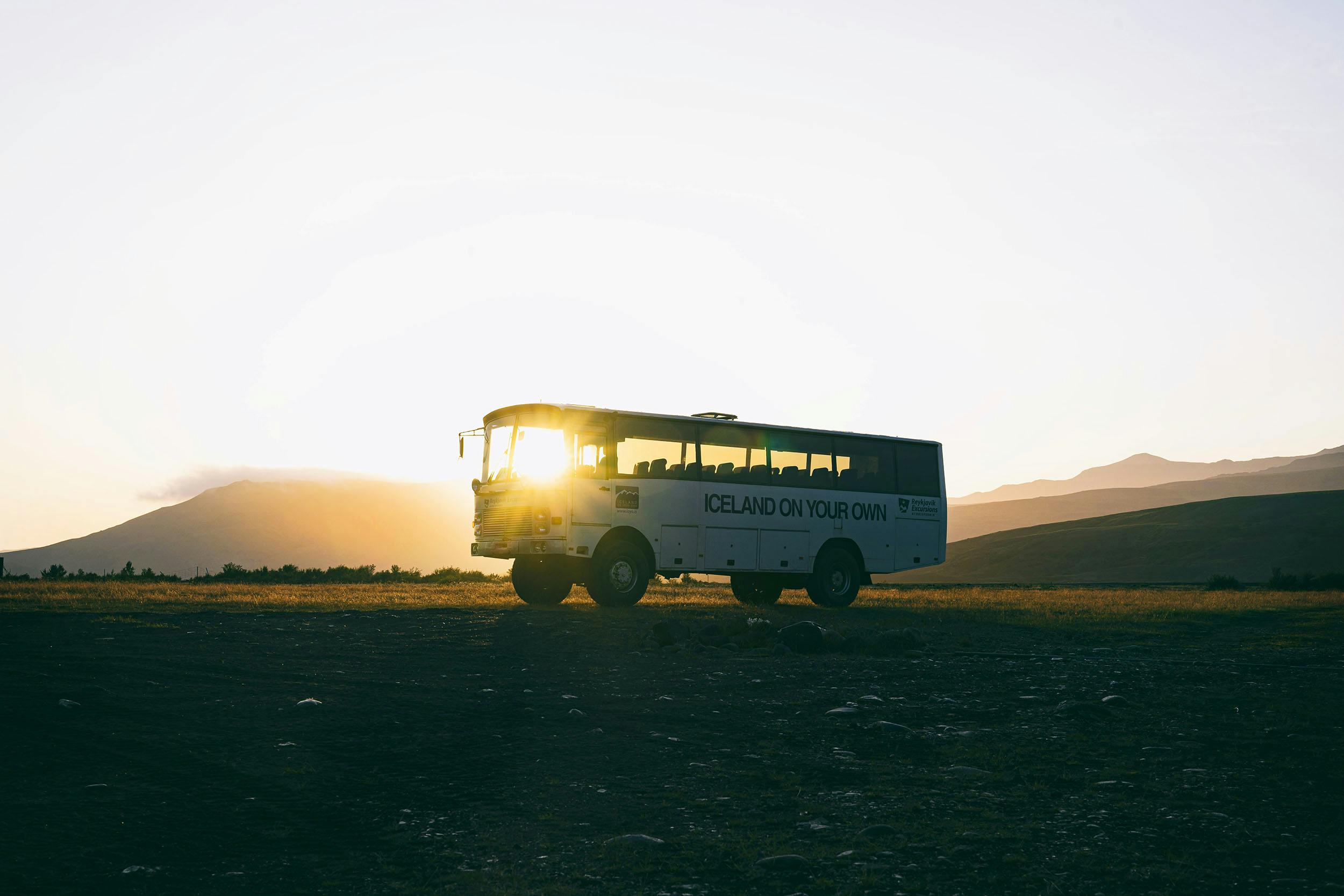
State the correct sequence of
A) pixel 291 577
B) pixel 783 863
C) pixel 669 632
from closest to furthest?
1. pixel 783 863
2. pixel 669 632
3. pixel 291 577

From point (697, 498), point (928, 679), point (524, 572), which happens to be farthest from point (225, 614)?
point (928, 679)

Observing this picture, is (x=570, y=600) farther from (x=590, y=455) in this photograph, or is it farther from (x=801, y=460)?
(x=801, y=460)

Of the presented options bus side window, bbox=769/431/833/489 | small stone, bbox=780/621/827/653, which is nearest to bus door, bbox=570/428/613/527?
bus side window, bbox=769/431/833/489

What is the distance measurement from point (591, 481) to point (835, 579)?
6.30m

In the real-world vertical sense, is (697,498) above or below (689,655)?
above

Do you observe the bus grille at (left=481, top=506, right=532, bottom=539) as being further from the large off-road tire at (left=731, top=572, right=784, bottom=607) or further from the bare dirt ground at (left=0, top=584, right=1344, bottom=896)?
the bare dirt ground at (left=0, top=584, right=1344, bottom=896)

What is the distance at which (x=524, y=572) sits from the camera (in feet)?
66.9

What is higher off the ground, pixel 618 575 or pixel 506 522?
pixel 506 522

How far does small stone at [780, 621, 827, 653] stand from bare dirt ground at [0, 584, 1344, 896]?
22 centimetres

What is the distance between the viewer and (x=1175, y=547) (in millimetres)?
63906

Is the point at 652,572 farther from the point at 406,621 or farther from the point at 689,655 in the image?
the point at 689,655

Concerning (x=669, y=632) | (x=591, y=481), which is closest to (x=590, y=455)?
(x=591, y=481)

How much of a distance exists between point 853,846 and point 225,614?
526 inches

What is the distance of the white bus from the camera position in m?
19.3
